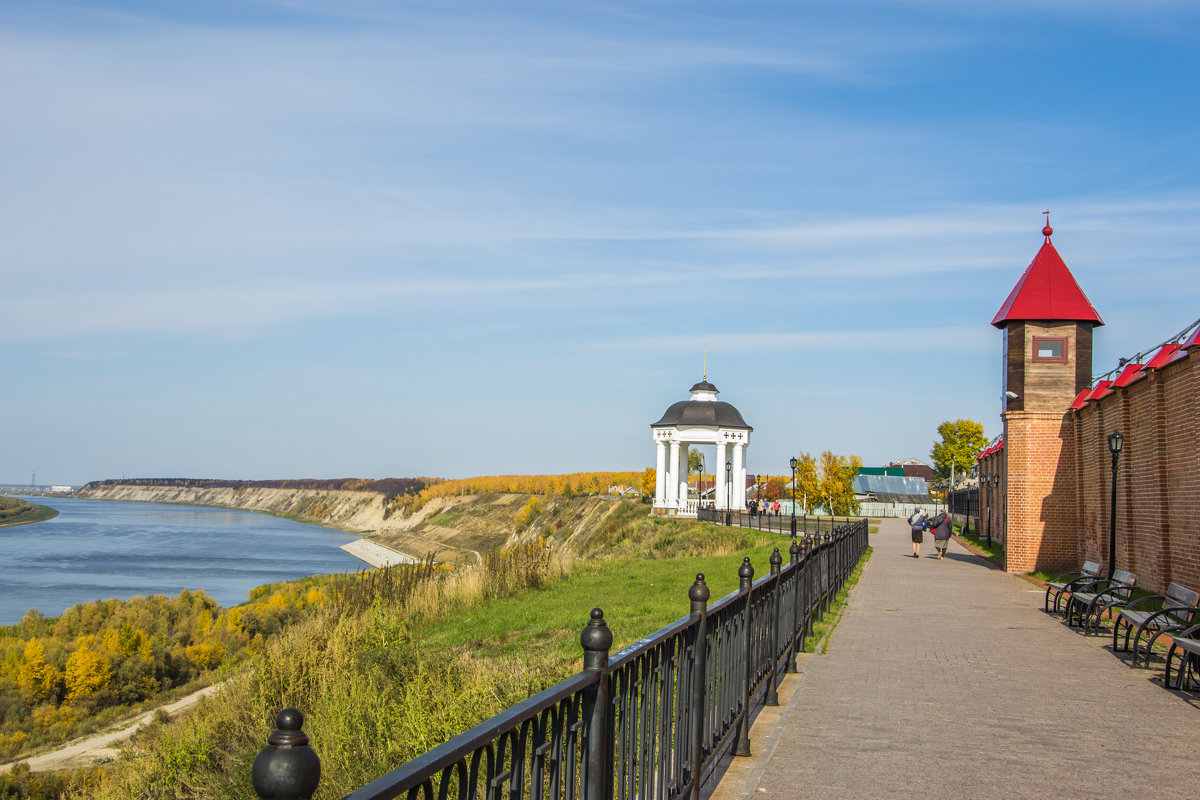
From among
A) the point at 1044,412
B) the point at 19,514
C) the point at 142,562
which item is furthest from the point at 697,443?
the point at 19,514

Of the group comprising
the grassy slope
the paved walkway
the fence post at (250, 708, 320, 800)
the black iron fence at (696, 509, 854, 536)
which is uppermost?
the fence post at (250, 708, 320, 800)

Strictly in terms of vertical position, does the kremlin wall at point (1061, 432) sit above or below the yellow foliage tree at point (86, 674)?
above

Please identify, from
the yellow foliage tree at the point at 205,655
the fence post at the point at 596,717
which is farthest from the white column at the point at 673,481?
the fence post at the point at 596,717

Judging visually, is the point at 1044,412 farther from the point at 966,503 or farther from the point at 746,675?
the point at 966,503


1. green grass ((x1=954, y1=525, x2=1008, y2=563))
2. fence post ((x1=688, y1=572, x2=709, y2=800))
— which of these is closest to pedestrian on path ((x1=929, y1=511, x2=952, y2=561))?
green grass ((x1=954, y1=525, x2=1008, y2=563))

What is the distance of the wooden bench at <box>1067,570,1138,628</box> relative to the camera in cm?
1212

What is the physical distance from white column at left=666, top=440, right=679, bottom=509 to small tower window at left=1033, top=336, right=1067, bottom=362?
28146mm

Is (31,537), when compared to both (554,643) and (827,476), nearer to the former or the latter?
(827,476)

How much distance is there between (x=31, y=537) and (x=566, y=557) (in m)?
118

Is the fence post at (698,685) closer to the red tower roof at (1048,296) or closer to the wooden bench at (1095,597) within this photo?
the wooden bench at (1095,597)

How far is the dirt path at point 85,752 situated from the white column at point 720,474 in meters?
31.2

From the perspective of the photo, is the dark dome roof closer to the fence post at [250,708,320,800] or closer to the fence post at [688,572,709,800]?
the fence post at [688,572,709,800]

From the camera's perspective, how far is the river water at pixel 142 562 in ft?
191

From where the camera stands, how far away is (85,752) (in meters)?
19.4
